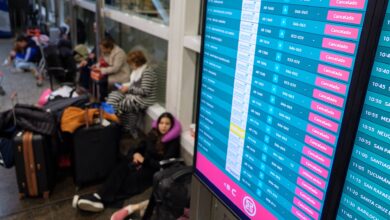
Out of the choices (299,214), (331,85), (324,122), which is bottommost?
(299,214)

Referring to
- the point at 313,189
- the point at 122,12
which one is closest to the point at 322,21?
the point at 313,189

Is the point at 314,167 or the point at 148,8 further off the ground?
the point at 148,8

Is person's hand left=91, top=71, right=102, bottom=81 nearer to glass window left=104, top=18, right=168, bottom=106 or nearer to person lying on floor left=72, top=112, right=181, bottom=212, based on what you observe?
glass window left=104, top=18, right=168, bottom=106

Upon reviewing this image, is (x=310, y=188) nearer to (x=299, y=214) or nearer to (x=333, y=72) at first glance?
(x=299, y=214)

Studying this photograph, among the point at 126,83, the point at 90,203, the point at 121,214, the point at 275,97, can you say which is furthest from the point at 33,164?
the point at 275,97

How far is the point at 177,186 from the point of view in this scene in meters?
2.58

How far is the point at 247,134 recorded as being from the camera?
1.34m

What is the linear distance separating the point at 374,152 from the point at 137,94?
142 inches

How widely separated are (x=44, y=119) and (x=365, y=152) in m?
2.81

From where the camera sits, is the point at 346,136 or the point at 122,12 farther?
the point at 122,12

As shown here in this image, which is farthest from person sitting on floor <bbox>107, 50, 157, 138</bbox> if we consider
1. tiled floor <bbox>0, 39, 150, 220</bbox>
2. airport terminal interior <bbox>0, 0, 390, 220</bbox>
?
tiled floor <bbox>0, 39, 150, 220</bbox>

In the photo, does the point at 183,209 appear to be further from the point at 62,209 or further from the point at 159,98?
the point at 159,98

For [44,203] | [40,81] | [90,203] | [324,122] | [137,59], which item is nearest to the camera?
[324,122]

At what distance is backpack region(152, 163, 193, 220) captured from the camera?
2.58 m
